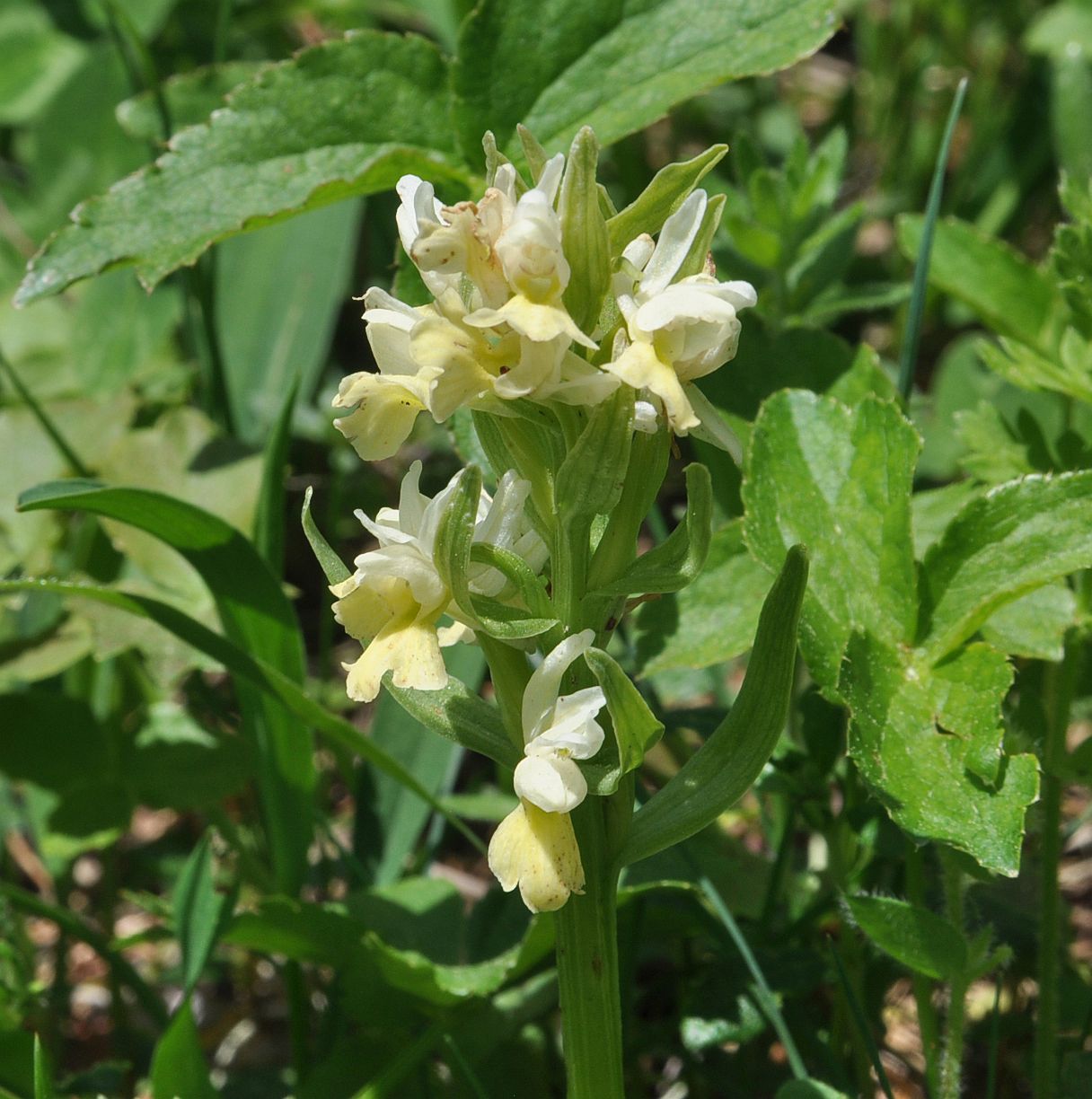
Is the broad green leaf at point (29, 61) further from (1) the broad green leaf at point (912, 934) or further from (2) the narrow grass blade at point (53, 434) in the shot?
(1) the broad green leaf at point (912, 934)

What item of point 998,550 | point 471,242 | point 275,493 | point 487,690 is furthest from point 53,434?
point 998,550

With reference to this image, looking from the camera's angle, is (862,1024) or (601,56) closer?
(862,1024)

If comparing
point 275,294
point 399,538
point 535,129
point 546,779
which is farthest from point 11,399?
point 546,779

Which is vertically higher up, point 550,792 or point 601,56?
point 601,56

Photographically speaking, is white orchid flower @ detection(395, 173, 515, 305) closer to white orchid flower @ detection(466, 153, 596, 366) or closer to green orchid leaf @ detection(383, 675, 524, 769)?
white orchid flower @ detection(466, 153, 596, 366)

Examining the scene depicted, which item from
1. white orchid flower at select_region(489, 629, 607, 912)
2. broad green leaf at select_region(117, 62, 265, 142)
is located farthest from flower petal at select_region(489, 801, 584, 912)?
broad green leaf at select_region(117, 62, 265, 142)

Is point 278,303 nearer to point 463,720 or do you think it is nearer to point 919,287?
point 919,287
